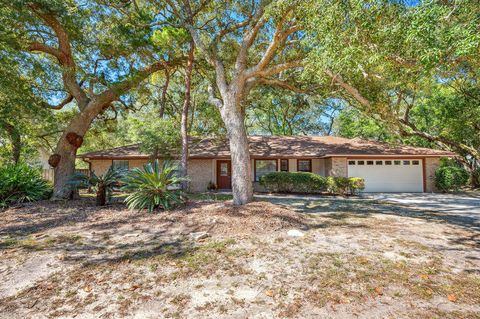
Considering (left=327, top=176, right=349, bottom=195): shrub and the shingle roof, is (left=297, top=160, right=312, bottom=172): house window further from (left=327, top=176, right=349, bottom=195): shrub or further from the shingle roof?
(left=327, top=176, right=349, bottom=195): shrub

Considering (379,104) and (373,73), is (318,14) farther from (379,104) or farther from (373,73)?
(379,104)

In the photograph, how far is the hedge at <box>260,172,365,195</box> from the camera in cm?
1312

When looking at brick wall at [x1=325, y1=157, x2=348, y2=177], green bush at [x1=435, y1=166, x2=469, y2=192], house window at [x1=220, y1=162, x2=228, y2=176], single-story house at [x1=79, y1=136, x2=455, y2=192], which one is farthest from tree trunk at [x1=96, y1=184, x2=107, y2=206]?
green bush at [x1=435, y1=166, x2=469, y2=192]

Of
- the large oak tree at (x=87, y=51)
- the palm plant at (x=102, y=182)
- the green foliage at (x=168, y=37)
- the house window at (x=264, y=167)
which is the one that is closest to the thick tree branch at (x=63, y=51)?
the large oak tree at (x=87, y=51)

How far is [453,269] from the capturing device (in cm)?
362

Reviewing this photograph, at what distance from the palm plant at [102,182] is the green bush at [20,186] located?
221 centimetres

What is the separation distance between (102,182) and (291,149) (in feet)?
→ 37.1

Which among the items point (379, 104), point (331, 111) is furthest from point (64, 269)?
point (331, 111)

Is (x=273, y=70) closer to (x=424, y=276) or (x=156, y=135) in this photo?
(x=424, y=276)

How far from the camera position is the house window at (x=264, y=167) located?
54.8 feet

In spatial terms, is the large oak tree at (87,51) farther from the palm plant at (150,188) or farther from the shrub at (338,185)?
the shrub at (338,185)

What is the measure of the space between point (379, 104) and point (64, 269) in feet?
33.6

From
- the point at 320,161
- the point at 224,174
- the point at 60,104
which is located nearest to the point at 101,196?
the point at 60,104

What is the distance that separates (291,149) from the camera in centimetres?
1623
